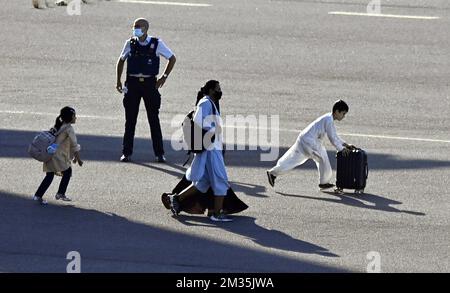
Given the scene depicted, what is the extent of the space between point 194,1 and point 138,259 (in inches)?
599

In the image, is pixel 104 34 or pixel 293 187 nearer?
pixel 293 187

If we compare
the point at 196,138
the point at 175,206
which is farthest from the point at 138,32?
the point at 175,206

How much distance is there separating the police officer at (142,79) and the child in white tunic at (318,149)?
2056 mm

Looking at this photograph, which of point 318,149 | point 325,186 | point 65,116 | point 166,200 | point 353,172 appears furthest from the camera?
point 318,149

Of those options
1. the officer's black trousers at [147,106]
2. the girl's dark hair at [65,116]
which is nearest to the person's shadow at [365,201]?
the officer's black trousers at [147,106]

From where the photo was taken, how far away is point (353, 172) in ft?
62.2

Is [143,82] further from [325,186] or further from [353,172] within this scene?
[353,172]

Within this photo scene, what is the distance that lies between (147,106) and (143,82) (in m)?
0.38

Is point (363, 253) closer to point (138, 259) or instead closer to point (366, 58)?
point (138, 259)

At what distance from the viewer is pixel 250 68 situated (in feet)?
85.3

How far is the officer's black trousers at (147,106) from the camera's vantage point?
20547 mm
